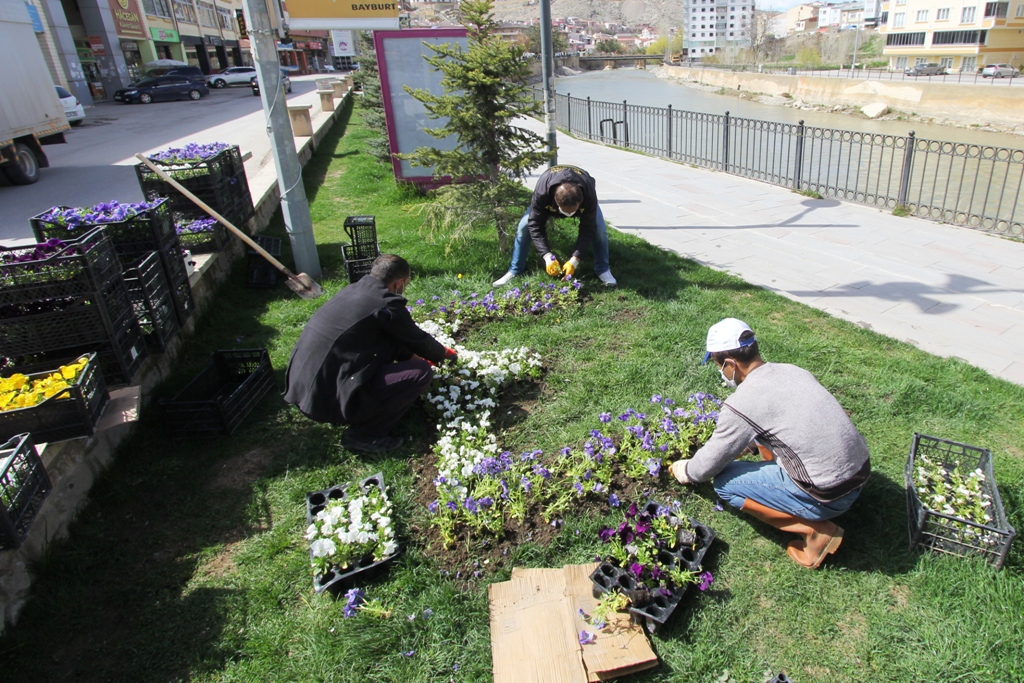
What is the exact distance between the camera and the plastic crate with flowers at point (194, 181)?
6.61 metres

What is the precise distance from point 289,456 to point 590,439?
190 cm

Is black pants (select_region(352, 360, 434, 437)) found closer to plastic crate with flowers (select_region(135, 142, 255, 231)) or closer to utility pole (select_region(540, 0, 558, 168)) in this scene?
plastic crate with flowers (select_region(135, 142, 255, 231))

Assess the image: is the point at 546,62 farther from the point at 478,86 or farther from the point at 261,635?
the point at 261,635

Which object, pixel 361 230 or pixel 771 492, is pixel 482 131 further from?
pixel 771 492

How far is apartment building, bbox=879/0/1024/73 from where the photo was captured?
185ft

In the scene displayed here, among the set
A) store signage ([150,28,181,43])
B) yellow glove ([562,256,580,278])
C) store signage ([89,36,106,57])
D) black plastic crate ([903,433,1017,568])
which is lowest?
black plastic crate ([903,433,1017,568])

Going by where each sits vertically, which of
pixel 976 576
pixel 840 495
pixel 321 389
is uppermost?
pixel 321 389

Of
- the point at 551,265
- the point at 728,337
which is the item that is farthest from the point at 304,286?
the point at 728,337

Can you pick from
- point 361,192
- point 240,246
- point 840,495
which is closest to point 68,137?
point 361,192

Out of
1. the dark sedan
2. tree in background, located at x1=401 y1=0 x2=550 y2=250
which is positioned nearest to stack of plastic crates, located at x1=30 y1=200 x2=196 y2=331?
tree in background, located at x1=401 y1=0 x2=550 y2=250

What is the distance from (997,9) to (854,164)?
183ft

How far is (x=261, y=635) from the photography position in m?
2.83

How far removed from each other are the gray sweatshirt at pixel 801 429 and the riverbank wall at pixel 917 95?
37287mm

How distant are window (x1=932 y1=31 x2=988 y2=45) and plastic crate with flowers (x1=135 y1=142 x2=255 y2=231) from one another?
7247cm
